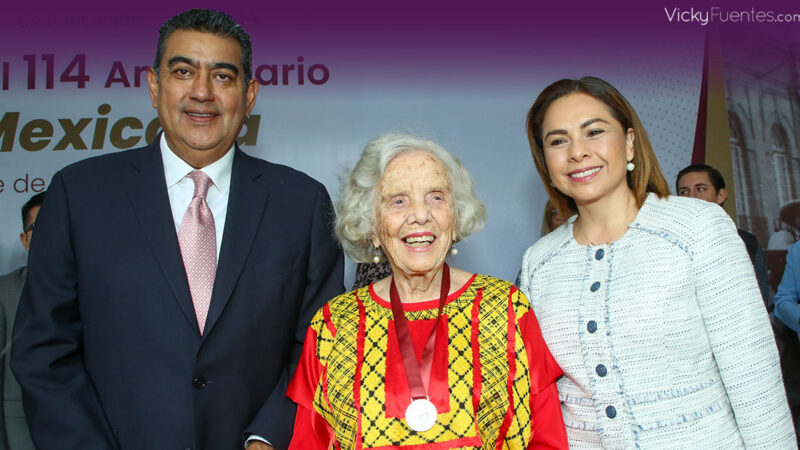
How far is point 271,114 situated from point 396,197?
295 centimetres

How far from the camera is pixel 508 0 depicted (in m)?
4.84

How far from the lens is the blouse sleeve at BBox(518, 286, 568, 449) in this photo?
1975 mm

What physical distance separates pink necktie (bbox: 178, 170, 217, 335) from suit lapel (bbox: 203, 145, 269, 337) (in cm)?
4

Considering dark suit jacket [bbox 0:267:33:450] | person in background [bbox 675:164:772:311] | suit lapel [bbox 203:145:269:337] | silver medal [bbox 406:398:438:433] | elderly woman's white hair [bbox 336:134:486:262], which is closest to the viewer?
silver medal [bbox 406:398:438:433]

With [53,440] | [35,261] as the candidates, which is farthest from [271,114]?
[53,440]

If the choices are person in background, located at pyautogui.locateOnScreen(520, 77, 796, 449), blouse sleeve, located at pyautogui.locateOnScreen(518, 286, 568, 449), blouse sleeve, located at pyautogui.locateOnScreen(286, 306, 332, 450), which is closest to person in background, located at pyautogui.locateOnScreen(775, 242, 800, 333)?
person in background, located at pyautogui.locateOnScreen(520, 77, 796, 449)

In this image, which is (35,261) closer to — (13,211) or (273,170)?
(273,170)

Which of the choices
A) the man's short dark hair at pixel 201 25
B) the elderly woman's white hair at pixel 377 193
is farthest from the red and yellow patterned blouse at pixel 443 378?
the man's short dark hair at pixel 201 25

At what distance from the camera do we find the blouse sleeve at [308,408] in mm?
2041

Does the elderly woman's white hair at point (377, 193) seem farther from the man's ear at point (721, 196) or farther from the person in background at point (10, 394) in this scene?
the man's ear at point (721, 196)

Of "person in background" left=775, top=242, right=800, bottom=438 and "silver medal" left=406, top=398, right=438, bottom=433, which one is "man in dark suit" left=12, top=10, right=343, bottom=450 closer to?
"silver medal" left=406, top=398, right=438, bottom=433

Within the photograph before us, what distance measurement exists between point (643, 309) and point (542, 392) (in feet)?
1.38

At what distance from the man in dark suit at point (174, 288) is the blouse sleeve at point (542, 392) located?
79cm

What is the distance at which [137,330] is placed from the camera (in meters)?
2.04
